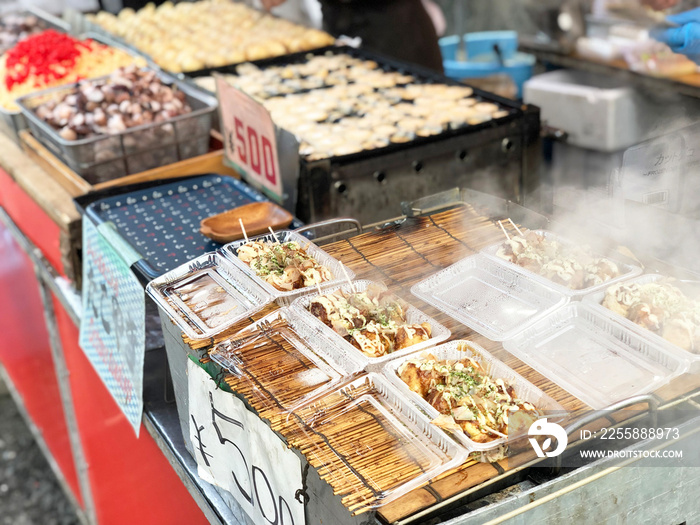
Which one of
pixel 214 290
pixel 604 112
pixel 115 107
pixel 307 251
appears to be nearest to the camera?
pixel 214 290

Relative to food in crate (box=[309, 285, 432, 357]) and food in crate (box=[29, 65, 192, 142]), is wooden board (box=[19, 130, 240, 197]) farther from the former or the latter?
food in crate (box=[309, 285, 432, 357])

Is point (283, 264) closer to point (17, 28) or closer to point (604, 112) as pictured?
point (604, 112)

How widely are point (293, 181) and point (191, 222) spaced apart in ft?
1.29

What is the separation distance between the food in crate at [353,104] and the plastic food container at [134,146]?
15.1 inches

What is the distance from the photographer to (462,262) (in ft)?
5.55

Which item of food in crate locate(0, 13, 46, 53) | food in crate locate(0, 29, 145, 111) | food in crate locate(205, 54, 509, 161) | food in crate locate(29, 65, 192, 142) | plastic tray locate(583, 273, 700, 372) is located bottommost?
plastic tray locate(583, 273, 700, 372)

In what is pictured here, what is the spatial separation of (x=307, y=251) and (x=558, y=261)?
0.62 metres

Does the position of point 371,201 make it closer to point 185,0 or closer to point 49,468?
point 49,468

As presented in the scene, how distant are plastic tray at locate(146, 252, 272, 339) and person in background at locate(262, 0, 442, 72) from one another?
9.43 feet

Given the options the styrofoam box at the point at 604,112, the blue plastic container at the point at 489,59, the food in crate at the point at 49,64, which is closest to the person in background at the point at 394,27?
the styrofoam box at the point at 604,112

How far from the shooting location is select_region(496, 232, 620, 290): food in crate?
5.09 feet

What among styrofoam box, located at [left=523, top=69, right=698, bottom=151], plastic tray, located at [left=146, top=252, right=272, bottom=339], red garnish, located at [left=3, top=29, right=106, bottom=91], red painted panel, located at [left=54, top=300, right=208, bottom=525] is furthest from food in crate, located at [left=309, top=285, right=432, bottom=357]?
styrofoam box, located at [left=523, top=69, right=698, bottom=151]

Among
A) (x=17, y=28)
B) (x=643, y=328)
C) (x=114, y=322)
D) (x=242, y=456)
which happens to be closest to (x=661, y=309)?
(x=643, y=328)

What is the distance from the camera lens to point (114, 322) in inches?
82.4
